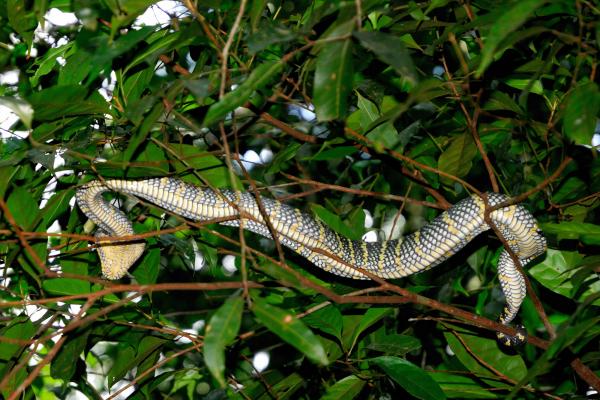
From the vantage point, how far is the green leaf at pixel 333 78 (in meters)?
1.56

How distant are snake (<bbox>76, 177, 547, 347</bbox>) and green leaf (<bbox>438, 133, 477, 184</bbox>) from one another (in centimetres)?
15

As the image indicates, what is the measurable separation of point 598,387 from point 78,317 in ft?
5.28

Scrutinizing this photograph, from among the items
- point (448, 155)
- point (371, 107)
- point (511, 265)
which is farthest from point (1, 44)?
point (511, 265)

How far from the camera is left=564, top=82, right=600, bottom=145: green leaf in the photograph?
5.19 feet

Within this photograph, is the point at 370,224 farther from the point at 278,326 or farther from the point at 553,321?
the point at 278,326

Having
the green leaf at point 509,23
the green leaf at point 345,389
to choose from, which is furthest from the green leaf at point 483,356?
the green leaf at point 509,23

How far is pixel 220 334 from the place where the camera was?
143 cm

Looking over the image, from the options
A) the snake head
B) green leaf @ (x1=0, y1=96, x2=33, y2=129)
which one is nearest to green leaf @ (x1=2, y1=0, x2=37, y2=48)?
green leaf @ (x1=0, y1=96, x2=33, y2=129)

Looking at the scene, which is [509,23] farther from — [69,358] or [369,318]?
[69,358]

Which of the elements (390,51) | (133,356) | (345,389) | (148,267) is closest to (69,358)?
(133,356)

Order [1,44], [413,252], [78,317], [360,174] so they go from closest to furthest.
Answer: [78,317], [1,44], [413,252], [360,174]

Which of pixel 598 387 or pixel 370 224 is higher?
pixel 598 387

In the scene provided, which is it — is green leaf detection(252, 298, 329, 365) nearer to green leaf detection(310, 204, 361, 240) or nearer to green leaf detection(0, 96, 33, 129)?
green leaf detection(0, 96, 33, 129)

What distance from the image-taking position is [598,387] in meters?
2.36
